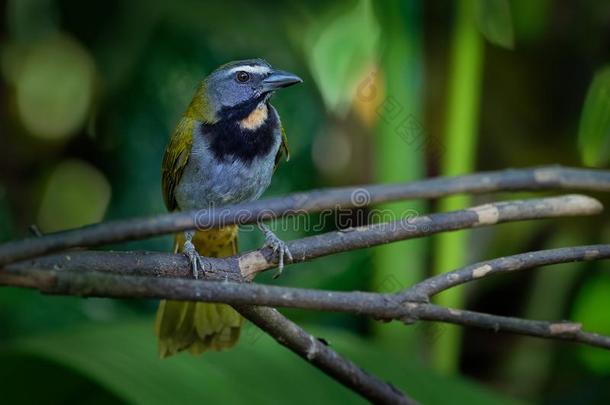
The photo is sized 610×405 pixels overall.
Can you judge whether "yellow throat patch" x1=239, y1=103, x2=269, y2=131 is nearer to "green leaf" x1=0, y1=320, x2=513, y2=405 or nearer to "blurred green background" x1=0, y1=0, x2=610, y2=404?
"blurred green background" x1=0, y1=0, x2=610, y2=404

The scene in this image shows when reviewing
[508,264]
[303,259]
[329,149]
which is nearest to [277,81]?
[303,259]

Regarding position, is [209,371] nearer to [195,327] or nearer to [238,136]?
[195,327]

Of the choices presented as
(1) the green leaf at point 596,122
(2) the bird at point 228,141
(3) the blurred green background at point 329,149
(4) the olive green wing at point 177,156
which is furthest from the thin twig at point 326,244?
(4) the olive green wing at point 177,156

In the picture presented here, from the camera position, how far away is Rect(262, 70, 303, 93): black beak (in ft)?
7.95

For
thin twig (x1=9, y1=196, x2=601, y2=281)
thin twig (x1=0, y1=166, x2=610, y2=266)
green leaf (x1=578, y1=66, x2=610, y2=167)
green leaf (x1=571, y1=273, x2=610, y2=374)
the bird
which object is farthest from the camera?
green leaf (x1=571, y1=273, x2=610, y2=374)

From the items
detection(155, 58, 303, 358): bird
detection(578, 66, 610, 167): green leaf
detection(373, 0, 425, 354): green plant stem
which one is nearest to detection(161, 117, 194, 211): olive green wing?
detection(155, 58, 303, 358): bird

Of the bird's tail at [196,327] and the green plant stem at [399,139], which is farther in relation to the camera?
the green plant stem at [399,139]

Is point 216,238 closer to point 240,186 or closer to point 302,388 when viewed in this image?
point 240,186

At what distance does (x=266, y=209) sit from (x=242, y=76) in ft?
4.02

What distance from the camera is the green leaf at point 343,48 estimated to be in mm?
2449

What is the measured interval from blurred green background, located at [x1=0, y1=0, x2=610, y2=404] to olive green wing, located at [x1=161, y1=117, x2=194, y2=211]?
15.4 inches

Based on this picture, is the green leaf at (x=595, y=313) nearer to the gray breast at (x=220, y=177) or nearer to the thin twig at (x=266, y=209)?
the gray breast at (x=220, y=177)

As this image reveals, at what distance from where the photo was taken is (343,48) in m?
2.51

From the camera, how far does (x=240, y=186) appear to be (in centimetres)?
242
